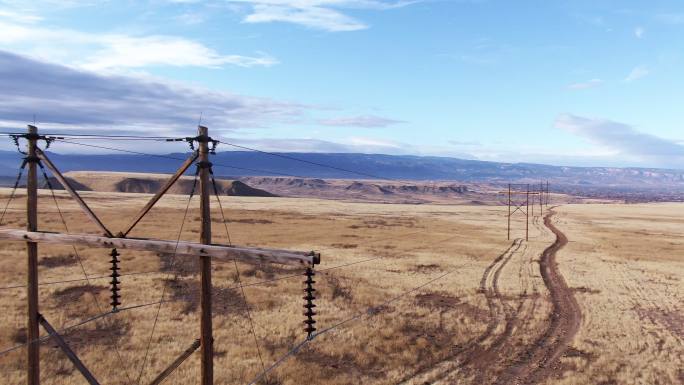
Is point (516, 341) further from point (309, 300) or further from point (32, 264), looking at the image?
point (32, 264)

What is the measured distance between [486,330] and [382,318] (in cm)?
534

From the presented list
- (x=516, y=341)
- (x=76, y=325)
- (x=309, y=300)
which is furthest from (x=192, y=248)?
(x=516, y=341)

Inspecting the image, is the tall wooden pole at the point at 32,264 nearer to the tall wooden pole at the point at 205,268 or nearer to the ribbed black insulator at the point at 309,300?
the tall wooden pole at the point at 205,268

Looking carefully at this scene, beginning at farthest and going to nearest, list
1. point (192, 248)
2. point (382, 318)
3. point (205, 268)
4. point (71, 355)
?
point (382, 318)
point (71, 355)
point (205, 268)
point (192, 248)

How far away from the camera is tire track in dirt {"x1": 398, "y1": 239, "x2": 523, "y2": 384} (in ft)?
64.0

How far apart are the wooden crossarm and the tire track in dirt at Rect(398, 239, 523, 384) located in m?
10.2

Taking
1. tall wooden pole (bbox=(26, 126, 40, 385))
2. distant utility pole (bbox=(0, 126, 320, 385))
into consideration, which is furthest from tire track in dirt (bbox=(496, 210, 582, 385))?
tall wooden pole (bbox=(26, 126, 40, 385))

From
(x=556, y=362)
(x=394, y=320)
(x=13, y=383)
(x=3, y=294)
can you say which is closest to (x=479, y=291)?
(x=394, y=320)

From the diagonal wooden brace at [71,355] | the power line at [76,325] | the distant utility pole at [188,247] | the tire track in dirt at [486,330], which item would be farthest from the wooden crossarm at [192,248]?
the tire track in dirt at [486,330]

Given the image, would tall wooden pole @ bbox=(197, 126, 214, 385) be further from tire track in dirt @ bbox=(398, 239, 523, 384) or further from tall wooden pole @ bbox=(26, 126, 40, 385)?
tire track in dirt @ bbox=(398, 239, 523, 384)

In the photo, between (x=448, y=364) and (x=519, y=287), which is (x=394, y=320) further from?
(x=519, y=287)

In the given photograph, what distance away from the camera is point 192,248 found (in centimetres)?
1162

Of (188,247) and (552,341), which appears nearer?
(188,247)

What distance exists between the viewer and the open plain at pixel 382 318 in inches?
774
